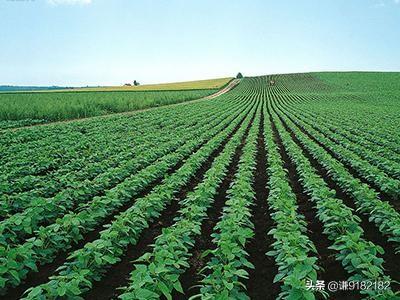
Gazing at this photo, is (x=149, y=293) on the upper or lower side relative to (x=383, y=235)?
upper

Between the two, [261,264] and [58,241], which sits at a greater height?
[58,241]

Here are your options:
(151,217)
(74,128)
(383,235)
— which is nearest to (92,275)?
(151,217)

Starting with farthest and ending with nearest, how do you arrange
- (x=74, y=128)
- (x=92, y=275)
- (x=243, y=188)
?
(x=74, y=128)
(x=243, y=188)
(x=92, y=275)

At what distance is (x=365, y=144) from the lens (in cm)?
1289

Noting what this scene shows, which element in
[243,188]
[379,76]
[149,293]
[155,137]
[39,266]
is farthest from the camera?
[379,76]

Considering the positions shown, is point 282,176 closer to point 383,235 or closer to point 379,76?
point 383,235

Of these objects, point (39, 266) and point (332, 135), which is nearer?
point (39, 266)

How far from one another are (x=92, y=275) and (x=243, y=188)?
3485 mm

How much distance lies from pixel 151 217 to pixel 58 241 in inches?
70.2

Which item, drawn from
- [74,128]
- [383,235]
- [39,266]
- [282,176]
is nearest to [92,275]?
[39,266]

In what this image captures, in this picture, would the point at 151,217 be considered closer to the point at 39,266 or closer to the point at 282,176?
the point at 39,266

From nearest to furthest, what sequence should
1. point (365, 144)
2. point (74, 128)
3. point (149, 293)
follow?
point (149, 293) → point (365, 144) → point (74, 128)

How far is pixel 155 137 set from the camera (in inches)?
596

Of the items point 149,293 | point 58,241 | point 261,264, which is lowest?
point 261,264
